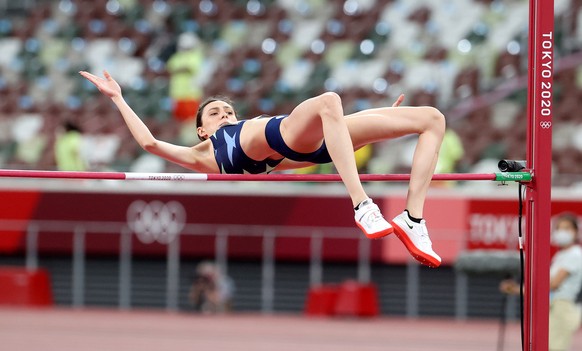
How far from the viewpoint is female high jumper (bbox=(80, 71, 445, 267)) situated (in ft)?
17.6

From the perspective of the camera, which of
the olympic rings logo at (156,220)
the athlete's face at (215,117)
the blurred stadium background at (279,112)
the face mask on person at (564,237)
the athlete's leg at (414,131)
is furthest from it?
the olympic rings logo at (156,220)

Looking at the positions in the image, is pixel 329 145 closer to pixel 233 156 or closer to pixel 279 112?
pixel 233 156

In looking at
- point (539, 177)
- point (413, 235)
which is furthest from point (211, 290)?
point (539, 177)

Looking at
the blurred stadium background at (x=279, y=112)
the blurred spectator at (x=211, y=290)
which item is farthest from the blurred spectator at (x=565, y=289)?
the blurred spectator at (x=211, y=290)

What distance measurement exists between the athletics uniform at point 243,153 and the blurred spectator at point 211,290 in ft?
25.1

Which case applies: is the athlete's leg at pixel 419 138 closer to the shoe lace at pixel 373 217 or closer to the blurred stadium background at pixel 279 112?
the shoe lace at pixel 373 217

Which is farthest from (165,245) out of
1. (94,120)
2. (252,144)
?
(252,144)

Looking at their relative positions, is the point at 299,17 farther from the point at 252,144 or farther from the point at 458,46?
the point at 252,144

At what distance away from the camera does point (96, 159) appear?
555 inches

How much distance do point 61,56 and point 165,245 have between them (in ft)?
11.3

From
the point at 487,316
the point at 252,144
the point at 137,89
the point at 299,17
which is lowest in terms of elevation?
the point at 487,316

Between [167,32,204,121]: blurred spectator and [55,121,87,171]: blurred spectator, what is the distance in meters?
1.61

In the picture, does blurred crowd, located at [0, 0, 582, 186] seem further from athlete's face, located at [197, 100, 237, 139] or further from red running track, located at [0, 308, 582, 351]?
athlete's face, located at [197, 100, 237, 139]

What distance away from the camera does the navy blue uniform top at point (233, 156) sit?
5848 mm
